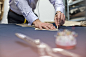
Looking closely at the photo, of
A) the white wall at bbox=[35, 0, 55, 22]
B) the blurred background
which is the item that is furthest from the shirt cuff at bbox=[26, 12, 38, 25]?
the white wall at bbox=[35, 0, 55, 22]

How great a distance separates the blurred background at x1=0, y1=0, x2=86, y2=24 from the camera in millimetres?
2121

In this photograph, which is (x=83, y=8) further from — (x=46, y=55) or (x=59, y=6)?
(x=46, y=55)

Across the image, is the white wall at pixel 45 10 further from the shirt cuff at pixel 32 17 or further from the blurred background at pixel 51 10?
the shirt cuff at pixel 32 17

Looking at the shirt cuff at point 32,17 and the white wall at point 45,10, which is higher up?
the white wall at point 45,10

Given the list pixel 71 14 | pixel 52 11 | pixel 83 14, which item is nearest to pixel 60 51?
pixel 83 14

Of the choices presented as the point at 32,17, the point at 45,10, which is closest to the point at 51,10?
the point at 45,10

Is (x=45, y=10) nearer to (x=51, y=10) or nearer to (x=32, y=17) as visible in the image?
(x=51, y=10)

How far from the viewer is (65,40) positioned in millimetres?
283

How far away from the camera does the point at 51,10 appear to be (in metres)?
2.61

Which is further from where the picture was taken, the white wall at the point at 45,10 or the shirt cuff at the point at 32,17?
the white wall at the point at 45,10

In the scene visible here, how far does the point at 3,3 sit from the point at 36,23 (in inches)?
68.8

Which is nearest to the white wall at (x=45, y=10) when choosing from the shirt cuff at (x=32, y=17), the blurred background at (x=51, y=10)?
the blurred background at (x=51, y=10)

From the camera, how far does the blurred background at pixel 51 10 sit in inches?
83.5

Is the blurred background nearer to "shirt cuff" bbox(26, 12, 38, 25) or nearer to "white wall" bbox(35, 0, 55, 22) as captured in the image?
"white wall" bbox(35, 0, 55, 22)
